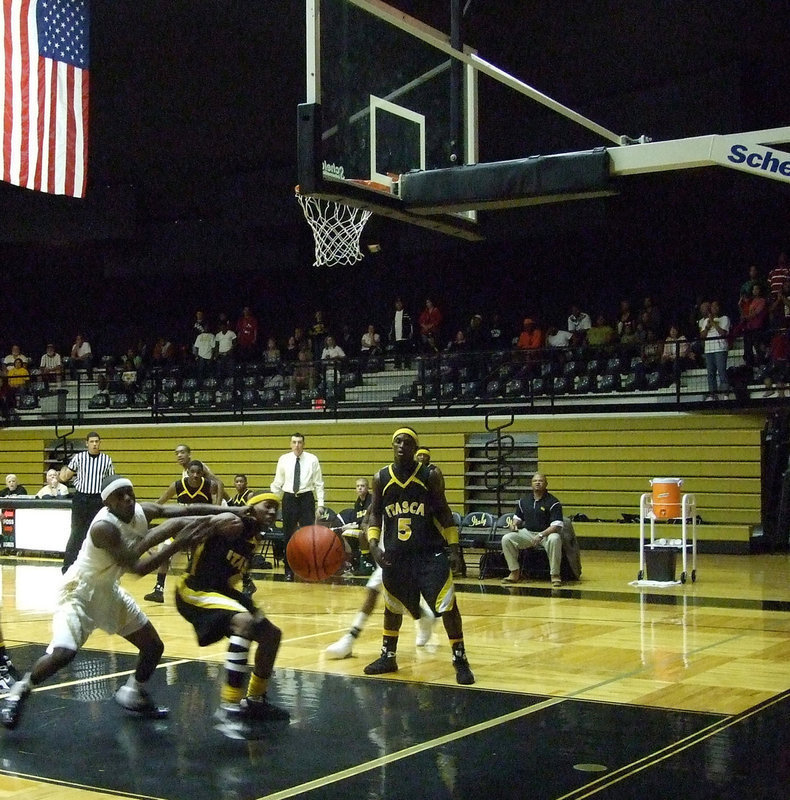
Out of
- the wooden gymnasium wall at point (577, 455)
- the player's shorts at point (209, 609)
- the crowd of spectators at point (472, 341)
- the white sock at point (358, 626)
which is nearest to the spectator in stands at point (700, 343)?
the crowd of spectators at point (472, 341)

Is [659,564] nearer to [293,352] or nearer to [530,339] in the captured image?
[530,339]

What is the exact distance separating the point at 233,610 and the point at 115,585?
0.86 metres

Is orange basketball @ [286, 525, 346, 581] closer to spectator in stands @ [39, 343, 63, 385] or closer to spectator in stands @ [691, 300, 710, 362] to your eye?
spectator in stands @ [691, 300, 710, 362]

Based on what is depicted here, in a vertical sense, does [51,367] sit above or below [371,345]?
below

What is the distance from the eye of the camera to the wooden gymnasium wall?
18750 mm

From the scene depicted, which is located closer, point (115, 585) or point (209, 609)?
point (209, 609)

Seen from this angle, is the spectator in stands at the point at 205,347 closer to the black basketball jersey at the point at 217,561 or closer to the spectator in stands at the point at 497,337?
the spectator in stands at the point at 497,337

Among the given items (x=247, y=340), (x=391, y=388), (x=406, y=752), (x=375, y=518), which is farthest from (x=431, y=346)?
(x=406, y=752)

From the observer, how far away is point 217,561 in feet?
21.8

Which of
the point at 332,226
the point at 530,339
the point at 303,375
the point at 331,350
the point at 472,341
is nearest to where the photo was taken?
the point at 332,226

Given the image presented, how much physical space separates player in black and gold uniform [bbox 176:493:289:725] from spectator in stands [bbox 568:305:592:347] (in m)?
15.3

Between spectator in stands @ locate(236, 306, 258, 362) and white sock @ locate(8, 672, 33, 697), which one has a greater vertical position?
spectator in stands @ locate(236, 306, 258, 362)

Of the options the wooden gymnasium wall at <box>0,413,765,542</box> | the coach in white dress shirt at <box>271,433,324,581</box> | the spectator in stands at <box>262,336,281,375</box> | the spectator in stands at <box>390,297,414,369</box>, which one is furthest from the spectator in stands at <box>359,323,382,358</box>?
the coach in white dress shirt at <box>271,433,324,581</box>

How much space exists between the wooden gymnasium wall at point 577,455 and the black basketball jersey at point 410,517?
1187cm
